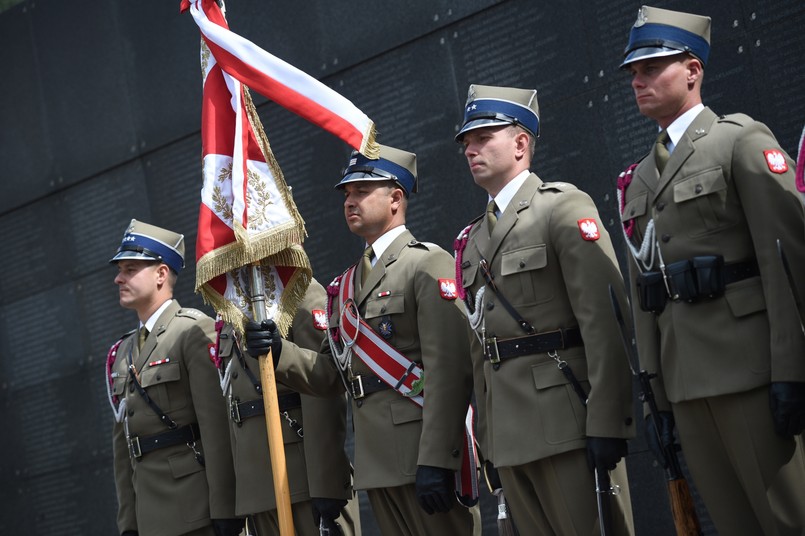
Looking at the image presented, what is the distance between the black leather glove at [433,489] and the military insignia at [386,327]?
545 millimetres

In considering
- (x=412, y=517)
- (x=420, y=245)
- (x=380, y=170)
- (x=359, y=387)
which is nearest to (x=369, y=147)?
(x=380, y=170)

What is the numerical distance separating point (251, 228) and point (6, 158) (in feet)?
16.8

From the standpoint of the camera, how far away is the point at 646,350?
3.97 m

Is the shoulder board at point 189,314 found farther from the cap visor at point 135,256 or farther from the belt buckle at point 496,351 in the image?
the belt buckle at point 496,351

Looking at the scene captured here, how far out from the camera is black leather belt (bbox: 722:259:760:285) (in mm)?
3666

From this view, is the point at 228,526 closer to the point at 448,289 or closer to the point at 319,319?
the point at 319,319

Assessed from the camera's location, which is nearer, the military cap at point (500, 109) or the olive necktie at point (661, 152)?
the olive necktie at point (661, 152)

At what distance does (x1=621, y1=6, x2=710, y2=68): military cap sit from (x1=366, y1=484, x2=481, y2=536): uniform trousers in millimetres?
1790

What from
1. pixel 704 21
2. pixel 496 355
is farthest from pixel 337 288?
pixel 704 21

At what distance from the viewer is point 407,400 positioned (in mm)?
4547

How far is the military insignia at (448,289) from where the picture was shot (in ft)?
14.9

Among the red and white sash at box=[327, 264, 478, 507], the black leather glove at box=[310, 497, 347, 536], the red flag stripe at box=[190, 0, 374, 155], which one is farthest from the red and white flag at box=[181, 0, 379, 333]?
the black leather glove at box=[310, 497, 347, 536]

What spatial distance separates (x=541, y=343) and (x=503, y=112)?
0.91 m

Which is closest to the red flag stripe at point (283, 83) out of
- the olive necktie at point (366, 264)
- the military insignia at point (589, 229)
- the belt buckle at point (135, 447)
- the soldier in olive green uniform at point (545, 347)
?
the olive necktie at point (366, 264)
